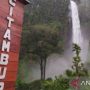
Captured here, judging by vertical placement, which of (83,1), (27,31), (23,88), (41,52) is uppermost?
(83,1)

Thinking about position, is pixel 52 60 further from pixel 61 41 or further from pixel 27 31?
pixel 27 31

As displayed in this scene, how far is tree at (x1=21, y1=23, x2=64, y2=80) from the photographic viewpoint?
11.7 m

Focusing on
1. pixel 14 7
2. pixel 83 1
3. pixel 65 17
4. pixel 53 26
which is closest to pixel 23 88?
pixel 53 26

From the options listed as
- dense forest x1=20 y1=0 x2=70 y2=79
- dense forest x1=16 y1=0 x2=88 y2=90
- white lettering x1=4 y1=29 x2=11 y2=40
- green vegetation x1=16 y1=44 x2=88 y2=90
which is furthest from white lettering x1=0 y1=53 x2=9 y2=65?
dense forest x1=20 y1=0 x2=70 y2=79

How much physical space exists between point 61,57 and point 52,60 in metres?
0.45

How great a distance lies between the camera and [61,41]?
40.4 feet

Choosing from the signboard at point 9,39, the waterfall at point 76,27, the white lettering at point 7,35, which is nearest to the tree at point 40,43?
the waterfall at point 76,27

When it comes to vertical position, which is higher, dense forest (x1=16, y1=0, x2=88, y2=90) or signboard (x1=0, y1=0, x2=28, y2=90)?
dense forest (x1=16, y1=0, x2=88, y2=90)

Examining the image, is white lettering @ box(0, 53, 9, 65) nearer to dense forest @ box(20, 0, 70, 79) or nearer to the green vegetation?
the green vegetation

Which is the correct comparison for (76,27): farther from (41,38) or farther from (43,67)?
(43,67)

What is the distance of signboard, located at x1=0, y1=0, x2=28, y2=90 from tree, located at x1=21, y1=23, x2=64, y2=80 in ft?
30.5

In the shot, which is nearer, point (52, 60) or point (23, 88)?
point (23, 88)

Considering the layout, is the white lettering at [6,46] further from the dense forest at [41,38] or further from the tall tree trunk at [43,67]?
the tall tree trunk at [43,67]

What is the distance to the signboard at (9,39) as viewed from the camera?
6.83 ft
